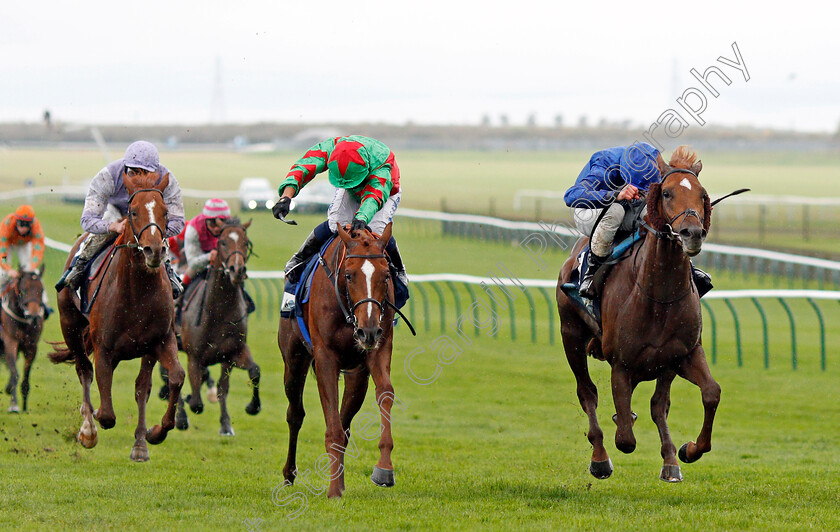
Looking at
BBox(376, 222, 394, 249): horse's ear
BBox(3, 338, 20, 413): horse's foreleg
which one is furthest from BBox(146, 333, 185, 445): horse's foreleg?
BBox(3, 338, 20, 413): horse's foreleg

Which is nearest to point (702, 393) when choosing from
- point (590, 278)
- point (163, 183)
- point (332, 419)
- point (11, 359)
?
point (590, 278)

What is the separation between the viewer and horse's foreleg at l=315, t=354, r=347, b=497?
648 centimetres

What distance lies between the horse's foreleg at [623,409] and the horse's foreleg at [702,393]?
306mm

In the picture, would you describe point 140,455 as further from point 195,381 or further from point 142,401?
point 195,381

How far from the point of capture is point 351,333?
6.53 meters

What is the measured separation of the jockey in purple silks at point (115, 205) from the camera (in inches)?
301

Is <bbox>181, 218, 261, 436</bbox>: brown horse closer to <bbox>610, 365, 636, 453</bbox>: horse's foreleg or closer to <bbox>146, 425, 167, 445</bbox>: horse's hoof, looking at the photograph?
<bbox>146, 425, 167, 445</bbox>: horse's hoof

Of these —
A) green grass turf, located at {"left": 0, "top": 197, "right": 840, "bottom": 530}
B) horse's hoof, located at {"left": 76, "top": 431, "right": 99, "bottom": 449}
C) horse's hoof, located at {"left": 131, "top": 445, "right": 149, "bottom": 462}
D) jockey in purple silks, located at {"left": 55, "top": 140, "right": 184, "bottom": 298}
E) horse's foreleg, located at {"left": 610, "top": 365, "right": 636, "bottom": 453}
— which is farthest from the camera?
horse's hoof, located at {"left": 131, "top": 445, "right": 149, "bottom": 462}

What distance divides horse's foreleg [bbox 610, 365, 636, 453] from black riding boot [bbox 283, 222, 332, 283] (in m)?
1.91

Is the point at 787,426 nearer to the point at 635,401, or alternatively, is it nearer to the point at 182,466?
the point at 635,401

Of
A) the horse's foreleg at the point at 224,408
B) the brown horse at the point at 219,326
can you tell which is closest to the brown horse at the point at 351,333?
the brown horse at the point at 219,326

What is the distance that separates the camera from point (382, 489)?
705cm

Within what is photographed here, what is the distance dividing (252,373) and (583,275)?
3.68 metres

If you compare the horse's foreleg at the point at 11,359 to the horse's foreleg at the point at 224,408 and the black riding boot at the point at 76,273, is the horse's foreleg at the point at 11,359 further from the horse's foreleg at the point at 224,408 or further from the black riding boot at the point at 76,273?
the black riding boot at the point at 76,273
